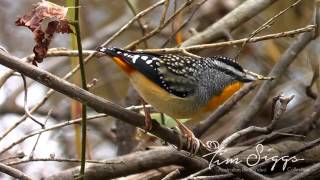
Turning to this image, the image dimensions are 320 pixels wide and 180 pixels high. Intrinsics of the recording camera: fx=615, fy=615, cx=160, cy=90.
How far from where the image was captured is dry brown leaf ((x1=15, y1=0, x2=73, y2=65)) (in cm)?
214

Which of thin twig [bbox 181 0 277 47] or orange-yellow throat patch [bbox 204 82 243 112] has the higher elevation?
thin twig [bbox 181 0 277 47]

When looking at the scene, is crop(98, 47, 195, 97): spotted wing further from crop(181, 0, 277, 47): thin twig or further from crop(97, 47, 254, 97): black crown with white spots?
crop(181, 0, 277, 47): thin twig

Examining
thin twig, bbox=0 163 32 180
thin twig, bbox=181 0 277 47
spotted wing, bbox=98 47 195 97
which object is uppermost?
thin twig, bbox=181 0 277 47

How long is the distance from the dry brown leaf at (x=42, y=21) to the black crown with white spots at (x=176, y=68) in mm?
631

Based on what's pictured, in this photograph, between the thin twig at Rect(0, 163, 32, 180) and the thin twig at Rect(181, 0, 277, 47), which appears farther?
the thin twig at Rect(181, 0, 277, 47)

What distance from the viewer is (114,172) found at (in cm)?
301

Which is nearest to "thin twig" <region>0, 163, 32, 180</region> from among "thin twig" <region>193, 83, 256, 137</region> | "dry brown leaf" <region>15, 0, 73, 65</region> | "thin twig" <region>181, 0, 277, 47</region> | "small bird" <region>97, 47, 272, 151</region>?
"dry brown leaf" <region>15, 0, 73, 65</region>

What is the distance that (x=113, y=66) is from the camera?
223 inches

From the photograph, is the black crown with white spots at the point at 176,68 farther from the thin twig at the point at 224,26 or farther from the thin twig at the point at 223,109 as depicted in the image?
the thin twig at the point at 224,26

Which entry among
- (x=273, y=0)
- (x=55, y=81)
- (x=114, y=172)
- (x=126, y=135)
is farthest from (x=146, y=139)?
(x=55, y=81)

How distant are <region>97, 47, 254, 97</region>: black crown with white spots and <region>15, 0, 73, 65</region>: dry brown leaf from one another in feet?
2.07

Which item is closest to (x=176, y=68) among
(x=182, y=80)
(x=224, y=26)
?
(x=182, y=80)

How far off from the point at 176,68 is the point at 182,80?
0.23ft

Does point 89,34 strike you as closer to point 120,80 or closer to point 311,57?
point 120,80
